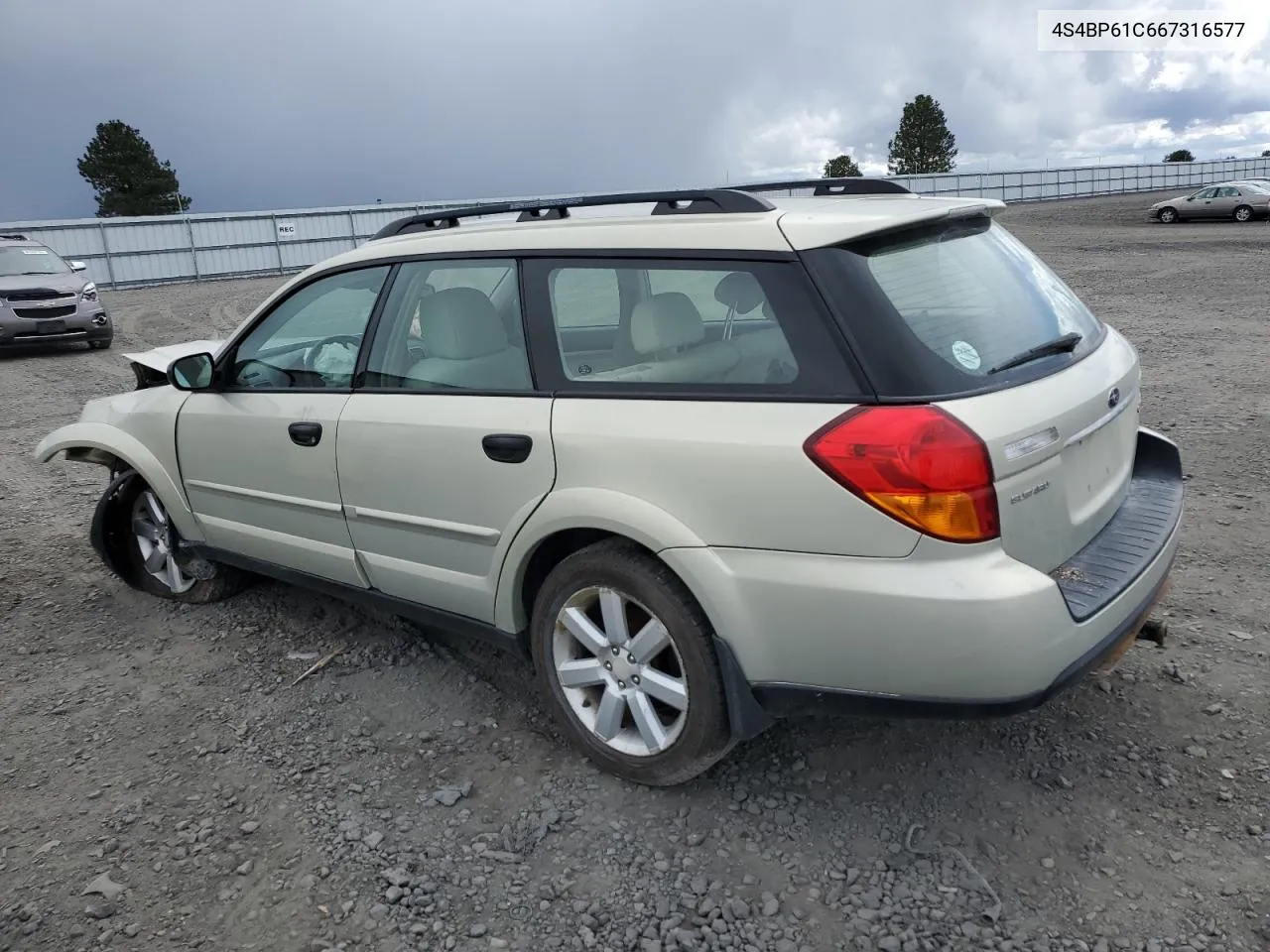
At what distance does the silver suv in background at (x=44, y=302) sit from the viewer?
44.6 ft

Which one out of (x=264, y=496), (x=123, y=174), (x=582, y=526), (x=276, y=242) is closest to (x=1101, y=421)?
(x=582, y=526)

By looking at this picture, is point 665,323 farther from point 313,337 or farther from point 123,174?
point 123,174

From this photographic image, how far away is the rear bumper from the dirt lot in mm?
473

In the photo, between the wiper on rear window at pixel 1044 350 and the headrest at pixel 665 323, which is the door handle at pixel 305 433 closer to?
the headrest at pixel 665 323

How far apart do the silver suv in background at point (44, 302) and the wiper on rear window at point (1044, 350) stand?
47.4ft

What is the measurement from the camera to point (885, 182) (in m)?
3.62

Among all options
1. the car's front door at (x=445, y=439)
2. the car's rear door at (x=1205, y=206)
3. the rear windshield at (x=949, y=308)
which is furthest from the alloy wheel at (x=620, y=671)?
the car's rear door at (x=1205, y=206)

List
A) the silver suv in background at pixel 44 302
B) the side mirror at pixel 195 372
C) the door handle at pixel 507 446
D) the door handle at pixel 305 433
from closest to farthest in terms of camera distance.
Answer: the door handle at pixel 507 446 → the door handle at pixel 305 433 → the side mirror at pixel 195 372 → the silver suv in background at pixel 44 302

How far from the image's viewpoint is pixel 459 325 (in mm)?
3369

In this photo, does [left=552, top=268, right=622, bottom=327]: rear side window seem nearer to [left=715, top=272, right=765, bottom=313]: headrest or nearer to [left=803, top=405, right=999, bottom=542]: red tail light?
[left=715, top=272, right=765, bottom=313]: headrest

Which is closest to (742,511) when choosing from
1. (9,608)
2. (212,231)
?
(9,608)

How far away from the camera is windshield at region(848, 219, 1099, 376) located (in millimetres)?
2611

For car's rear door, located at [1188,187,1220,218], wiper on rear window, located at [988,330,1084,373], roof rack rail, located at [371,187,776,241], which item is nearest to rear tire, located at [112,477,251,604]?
roof rack rail, located at [371,187,776,241]

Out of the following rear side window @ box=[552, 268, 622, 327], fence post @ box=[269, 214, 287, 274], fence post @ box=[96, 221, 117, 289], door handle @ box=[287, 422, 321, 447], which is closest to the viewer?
rear side window @ box=[552, 268, 622, 327]
